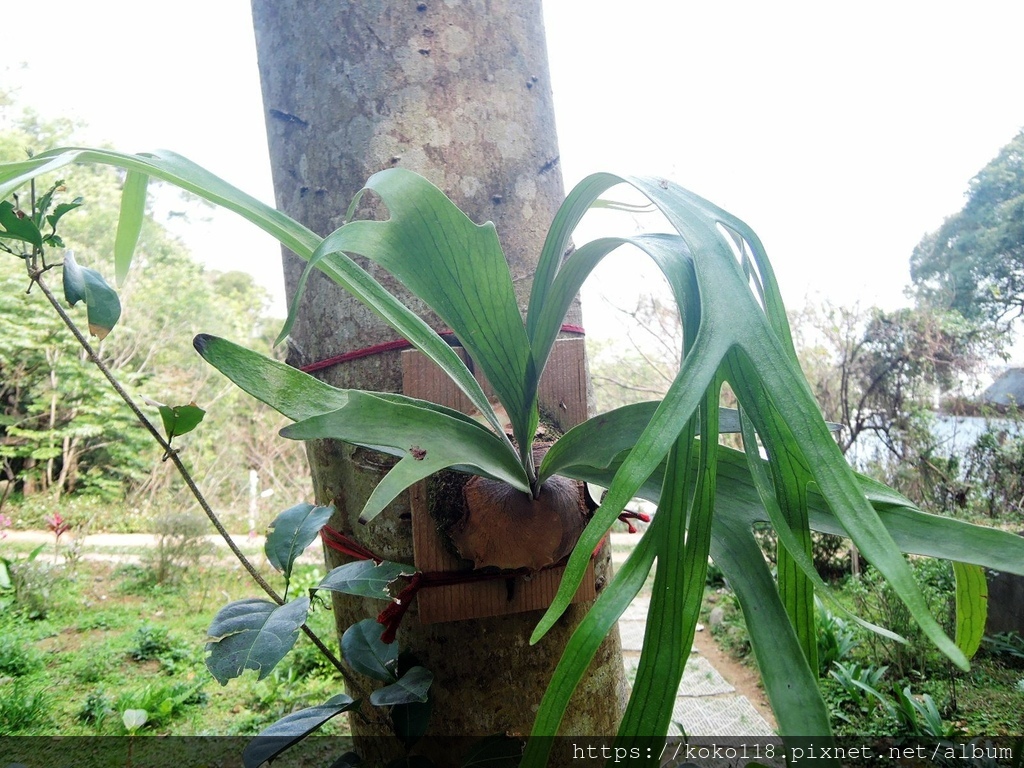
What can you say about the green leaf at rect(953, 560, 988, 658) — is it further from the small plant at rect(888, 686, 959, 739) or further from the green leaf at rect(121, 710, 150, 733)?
the green leaf at rect(121, 710, 150, 733)

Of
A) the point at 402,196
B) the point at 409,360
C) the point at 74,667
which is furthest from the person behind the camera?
the point at 74,667

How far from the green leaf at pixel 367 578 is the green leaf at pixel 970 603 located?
15.6 inches

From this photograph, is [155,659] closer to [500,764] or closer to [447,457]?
[500,764]

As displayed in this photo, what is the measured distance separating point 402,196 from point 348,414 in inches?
6.4

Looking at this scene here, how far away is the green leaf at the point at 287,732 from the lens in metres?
0.47

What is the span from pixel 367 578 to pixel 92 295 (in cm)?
40

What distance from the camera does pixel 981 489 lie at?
3.51 meters

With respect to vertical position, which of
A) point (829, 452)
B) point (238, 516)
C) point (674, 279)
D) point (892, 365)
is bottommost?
point (238, 516)

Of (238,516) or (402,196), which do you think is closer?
(402,196)

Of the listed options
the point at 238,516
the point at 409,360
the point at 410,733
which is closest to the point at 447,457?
the point at 409,360

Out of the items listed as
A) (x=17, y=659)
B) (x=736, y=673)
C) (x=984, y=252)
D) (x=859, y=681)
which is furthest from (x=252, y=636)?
(x=984, y=252)

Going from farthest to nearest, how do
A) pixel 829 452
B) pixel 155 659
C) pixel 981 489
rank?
pixel 981 489 → pixel 155 659 → pixel 829 452

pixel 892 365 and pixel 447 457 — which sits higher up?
pixel 447 457

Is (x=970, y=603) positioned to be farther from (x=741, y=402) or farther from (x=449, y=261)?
(x=449, y=261)
